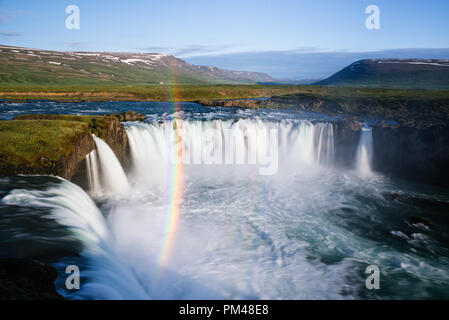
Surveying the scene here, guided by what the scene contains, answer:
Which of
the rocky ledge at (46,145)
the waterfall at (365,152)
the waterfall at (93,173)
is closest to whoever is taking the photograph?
the rocky ledge at (46,145)

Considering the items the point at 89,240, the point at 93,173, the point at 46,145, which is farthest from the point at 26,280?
the point at 93,173

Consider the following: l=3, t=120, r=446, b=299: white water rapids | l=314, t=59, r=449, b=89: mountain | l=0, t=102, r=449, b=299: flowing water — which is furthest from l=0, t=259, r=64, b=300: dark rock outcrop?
l=314, t=59, r=449, b=89: mountain

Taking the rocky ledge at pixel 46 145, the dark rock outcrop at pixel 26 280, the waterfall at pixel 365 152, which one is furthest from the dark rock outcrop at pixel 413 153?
the dark rock outcrop at pixel 26 280

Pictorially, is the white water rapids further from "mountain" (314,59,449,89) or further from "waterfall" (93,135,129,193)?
"mountain" (314,59,449,89)

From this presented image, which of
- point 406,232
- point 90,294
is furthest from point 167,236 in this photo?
point 406,232

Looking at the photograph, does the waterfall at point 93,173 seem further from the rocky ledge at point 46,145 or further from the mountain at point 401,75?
the mountain at point 401,75

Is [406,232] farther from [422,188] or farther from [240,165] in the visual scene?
[240,165]
